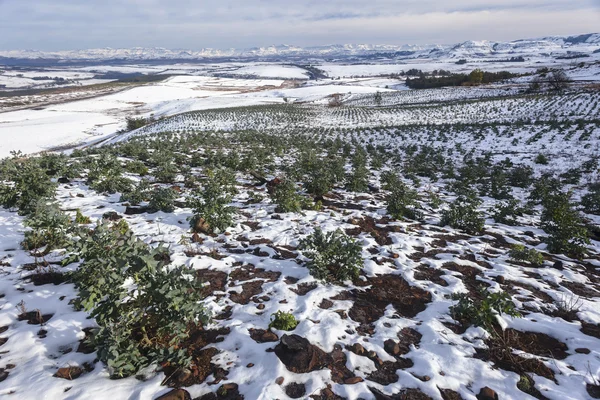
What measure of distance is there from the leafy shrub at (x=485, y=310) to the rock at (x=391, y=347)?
3.91ft

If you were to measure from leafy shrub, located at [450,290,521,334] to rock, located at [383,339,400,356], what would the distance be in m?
1.19

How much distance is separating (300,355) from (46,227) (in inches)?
204

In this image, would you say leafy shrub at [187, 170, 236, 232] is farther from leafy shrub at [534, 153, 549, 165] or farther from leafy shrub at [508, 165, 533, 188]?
leafy shrub at [534, 153, 549, 165]

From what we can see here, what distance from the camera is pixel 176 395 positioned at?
324 centimetres

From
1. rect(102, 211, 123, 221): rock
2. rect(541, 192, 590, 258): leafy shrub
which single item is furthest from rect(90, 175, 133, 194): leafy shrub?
rect(541, 192, 590, 258): leafy shrub

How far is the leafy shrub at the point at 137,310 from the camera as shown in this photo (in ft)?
11.1

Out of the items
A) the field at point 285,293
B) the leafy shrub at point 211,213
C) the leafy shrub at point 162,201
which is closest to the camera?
the field at point 285,293

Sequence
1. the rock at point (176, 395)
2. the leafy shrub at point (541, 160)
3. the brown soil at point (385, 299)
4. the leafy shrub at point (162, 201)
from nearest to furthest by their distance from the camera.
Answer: the rock at point (176, 395) < the brown soil at point (385, 299) < the leafy shrub at point (162, 201) < the leafy shrub at point (541, 160)

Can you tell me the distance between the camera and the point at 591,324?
181 inches

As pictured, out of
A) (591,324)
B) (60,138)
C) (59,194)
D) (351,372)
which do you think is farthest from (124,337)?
(60,138)

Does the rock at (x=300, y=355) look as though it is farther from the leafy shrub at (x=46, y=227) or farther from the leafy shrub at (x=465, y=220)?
the leafy shrub at (x=465, y=220)

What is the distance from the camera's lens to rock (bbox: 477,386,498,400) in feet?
11.1

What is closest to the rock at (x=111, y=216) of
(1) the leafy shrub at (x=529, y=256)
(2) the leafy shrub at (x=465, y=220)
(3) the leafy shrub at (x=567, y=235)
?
(2) the leafy shrub at (x=465, y=220)

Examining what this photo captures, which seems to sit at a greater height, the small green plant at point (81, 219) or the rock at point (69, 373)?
the small green plant at point (81, 219)
